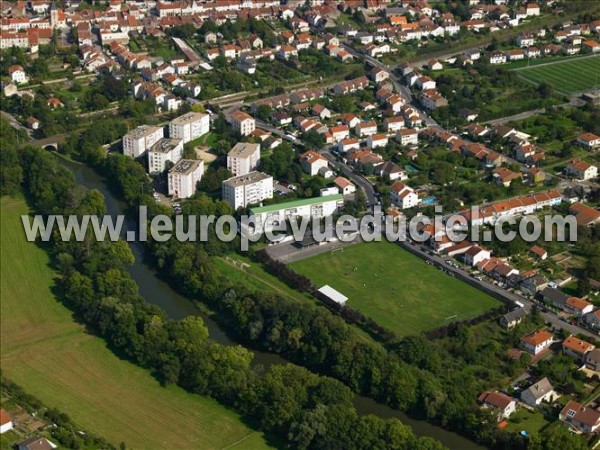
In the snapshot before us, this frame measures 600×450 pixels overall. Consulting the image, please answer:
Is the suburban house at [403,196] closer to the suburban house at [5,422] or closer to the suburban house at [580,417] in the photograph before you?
the suburban house at [580,417]

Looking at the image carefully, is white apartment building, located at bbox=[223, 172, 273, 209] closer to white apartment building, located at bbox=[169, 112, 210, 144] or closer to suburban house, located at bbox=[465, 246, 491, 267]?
white apartment building, located at bbox=[169, 112, 210, 144]

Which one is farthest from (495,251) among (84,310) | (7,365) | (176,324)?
(7,365)

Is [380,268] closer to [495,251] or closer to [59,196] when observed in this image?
[495,251]

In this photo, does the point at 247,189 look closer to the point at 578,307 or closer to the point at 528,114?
the point at 578,307

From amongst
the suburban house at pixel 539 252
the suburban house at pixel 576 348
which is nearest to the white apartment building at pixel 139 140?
the suburban house at pixel 539 252

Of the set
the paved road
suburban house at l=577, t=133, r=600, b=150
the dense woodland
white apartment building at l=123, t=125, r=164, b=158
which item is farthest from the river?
suburban house at l=577, t=133, r=600, b=150

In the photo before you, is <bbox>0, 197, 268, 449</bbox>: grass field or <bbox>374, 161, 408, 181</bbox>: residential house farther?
<bbox>374, 161, 408, 181</bbox>: residential house
